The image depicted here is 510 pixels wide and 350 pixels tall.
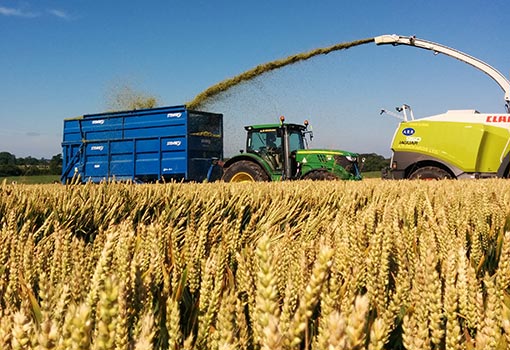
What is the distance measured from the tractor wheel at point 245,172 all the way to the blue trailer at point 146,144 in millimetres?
A: 2281

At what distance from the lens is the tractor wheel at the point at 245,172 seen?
11969mm

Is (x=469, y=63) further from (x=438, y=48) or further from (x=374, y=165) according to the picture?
(x=374, y=165)

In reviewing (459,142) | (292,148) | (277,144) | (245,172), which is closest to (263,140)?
(277,144)

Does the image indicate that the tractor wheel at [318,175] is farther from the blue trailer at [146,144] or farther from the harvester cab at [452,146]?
the blue trailer at [146,144]

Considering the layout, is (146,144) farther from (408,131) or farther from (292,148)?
(408,131)

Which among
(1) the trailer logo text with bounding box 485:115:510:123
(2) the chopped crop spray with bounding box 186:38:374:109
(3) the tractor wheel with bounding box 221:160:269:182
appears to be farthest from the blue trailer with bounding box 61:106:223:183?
(1) the trailer logo text with bounding box 485:115:510:123

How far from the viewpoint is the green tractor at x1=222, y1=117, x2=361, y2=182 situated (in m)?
11.8

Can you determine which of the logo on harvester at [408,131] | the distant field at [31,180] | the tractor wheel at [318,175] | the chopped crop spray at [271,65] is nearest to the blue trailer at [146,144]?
the chopped crop spray at [271,65]

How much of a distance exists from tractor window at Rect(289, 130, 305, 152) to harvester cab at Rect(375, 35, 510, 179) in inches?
104

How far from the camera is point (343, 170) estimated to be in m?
11.7

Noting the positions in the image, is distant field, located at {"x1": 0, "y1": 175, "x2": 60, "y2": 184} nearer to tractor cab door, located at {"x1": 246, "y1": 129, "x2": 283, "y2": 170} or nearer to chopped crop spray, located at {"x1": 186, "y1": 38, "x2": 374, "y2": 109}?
tractor cab door, located at {"x1": 246, "y1": 129, "x2": 283, "y2": 170}

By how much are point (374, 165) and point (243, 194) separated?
3601 cm

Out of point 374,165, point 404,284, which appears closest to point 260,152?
point 404,284

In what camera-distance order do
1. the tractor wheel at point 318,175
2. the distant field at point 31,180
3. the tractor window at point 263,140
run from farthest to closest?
1. the tractor window at point 263,140
2. the tractor wheel at point 318,175
3. the distant field at point 31,180
